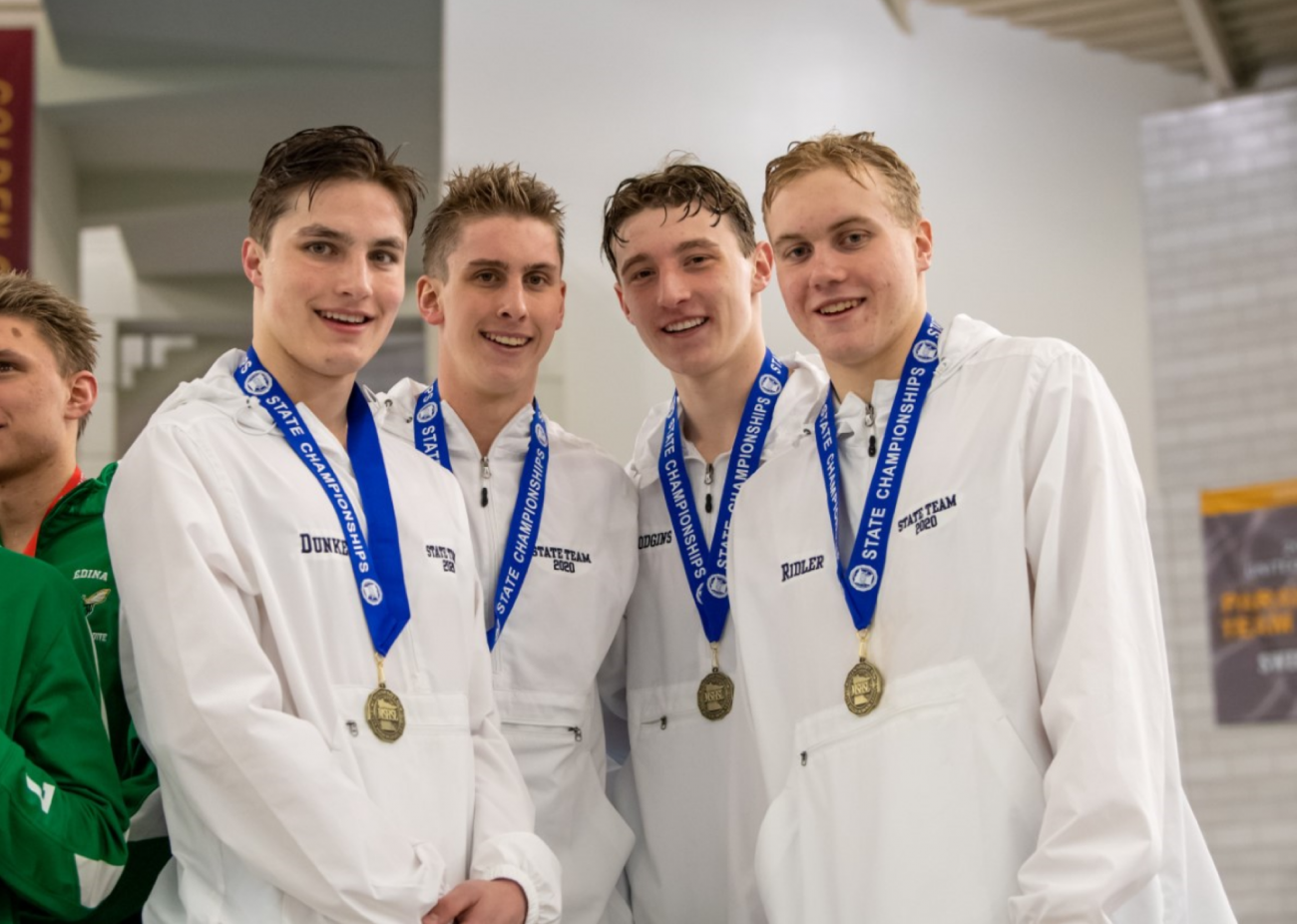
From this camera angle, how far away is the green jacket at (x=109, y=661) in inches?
94.8

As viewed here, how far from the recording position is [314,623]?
2297 mm

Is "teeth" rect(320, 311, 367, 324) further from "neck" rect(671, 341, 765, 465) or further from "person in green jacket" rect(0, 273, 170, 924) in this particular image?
"neck" rect(671, 341, 765, 465)

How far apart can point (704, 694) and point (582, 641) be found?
0.27 m

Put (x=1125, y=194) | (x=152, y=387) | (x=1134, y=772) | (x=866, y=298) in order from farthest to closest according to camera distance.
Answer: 1. (x=1125, y=194)
2. (x=152, y=387)
3. (x=866, y=298)
4. (x=1134, y=772)

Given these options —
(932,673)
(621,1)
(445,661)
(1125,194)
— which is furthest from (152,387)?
(1125,194)

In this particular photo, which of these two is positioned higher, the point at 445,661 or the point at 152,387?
the point at 152,387

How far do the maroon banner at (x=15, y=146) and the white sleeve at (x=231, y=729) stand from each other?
16.4 feet

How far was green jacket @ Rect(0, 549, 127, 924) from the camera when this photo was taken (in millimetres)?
2051

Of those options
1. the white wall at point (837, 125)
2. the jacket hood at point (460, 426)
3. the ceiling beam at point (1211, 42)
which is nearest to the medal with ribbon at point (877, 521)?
the jacket hood at point (460, 426)

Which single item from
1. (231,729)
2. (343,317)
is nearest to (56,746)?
(231,729)

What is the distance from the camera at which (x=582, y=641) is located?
297 centimetres

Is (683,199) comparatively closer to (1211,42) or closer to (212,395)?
(212,395)

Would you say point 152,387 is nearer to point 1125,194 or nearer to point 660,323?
point 660,323

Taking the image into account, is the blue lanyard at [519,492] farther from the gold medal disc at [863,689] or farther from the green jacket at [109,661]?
the gold medal disc at [863,689]
